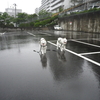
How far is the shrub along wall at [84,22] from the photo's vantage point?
2599 cm

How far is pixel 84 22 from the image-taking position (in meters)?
29.7

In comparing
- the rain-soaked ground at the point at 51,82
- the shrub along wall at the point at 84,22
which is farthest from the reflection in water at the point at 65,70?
the shrub along wall at the point at 84,22

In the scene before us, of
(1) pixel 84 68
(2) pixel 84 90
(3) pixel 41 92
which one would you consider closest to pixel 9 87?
(3) pixel 41 92

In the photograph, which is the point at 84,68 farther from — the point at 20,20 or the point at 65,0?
the point at 65,0

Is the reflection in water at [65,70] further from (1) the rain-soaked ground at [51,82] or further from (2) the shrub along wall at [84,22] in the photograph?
(2) the shrub along wall at [84,22]

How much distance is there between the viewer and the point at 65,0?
248 feet

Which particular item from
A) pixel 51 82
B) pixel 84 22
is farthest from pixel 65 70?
pixel 84 22

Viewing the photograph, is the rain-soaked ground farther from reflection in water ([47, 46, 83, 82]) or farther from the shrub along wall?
the shrub along wall

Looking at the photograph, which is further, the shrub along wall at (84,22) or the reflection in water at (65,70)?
the shrub along wall at (84,22)

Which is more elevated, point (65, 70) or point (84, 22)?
point (84, 22)

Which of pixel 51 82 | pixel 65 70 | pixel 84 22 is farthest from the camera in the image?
pixel 84 22

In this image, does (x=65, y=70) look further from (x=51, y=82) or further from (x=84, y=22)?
(x=84, y=22)

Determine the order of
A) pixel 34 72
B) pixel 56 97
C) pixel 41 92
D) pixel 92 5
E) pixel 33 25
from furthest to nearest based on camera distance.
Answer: pixel 33 25 < pixel 92 5 < pixel 34 72 < pixel 41 92 < pixel 56 97

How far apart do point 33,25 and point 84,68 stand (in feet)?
155
